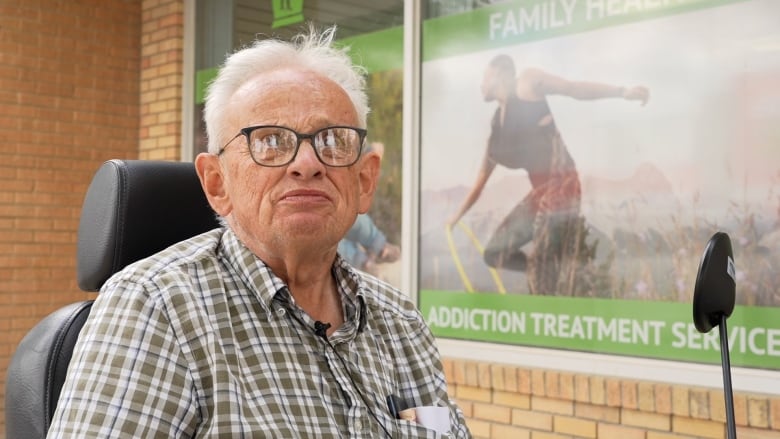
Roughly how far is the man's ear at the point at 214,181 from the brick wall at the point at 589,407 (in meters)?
2.38

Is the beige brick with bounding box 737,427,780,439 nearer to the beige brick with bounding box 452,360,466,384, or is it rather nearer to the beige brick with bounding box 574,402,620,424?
the beige brick with bounding box 574,402,620,424

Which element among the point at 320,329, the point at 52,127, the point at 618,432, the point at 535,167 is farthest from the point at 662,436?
the point at 52,127

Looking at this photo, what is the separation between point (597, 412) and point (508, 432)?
0.51m

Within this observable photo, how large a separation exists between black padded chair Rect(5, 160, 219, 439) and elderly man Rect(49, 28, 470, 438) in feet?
0.82

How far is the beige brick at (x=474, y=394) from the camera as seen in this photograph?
443 cm

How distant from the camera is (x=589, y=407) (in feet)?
13.1

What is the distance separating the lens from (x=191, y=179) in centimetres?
221

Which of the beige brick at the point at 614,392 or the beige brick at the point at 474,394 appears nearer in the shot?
the beige brick at the point at 614,392

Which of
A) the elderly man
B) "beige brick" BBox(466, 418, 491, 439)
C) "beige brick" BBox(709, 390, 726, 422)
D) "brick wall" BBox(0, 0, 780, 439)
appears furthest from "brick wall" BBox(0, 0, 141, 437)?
the elderly man

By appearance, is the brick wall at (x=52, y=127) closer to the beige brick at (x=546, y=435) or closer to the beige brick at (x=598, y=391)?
the beige brick at (x=546, y=435)

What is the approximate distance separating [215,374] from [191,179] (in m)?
0.74

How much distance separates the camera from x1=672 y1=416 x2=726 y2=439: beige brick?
3.58 meters

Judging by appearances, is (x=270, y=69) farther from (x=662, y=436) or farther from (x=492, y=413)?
(x=492, y=413)

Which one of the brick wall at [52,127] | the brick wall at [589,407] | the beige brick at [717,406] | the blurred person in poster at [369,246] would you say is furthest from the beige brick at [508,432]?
the brick wall at [52,127]
